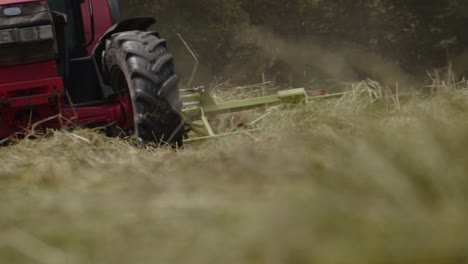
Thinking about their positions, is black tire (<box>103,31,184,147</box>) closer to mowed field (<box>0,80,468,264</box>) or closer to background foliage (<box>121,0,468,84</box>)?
mowed field (<box>0,80,468,264</box>)

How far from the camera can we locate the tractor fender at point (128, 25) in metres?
5.73

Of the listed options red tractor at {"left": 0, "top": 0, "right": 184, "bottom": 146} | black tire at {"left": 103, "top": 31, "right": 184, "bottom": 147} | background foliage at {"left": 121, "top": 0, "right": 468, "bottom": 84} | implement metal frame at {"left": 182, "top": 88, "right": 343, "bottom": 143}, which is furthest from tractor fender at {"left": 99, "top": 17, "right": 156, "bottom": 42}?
background foliage at {"left": 121, "top": 0, "right": 468, "bottom": 84}

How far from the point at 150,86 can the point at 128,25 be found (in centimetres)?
95

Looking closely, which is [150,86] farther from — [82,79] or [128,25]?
[82,79]

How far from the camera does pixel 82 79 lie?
20.0ft

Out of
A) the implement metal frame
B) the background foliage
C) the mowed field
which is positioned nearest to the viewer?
the mowed field

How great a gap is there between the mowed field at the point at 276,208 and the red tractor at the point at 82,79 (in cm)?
229

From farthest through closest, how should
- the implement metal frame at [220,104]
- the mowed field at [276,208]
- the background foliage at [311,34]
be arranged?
the background foliage at [311,34] < the implement metal frame at [220,104] < the mowed field at [276,208]

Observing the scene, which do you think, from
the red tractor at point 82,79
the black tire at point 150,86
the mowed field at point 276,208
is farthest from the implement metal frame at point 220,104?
the mowed field at point 276,208

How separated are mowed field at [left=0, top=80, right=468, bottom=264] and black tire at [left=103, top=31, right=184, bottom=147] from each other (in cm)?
222

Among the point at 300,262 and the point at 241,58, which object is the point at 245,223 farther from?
the point at 241,58

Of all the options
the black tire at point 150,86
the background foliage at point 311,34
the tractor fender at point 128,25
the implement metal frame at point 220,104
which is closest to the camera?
the black tire at point 150,86

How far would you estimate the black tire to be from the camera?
4984mm

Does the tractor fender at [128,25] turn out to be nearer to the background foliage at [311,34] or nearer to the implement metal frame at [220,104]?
the implement metal frame at [220,104]
